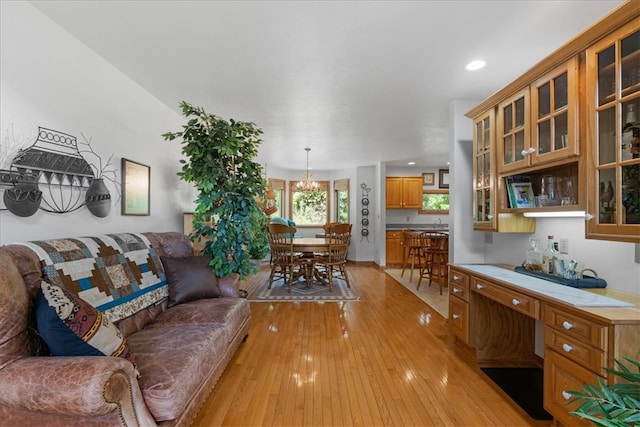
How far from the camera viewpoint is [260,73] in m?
2.59

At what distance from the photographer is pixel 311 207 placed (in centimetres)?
801

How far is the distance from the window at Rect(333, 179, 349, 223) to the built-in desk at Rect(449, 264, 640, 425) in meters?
5.00

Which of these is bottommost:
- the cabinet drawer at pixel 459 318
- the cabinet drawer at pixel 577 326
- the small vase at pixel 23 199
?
the cabinet drawer at pixel 459 318

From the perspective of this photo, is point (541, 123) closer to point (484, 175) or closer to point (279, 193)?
point (484, 175)

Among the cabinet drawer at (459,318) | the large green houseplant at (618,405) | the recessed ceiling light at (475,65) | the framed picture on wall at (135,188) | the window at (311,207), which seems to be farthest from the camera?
the window at (311,207)

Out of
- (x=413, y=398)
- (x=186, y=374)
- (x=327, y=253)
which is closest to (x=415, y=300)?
(x=327, y=253)

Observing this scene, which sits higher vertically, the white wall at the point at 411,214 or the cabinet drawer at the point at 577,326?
the white wall at the point at 411,214

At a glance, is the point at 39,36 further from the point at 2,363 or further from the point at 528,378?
the point at 528,378

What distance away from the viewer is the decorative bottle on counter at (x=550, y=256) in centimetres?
211

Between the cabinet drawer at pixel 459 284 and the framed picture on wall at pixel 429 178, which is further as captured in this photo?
the framed picture on wall at pixel 429 178

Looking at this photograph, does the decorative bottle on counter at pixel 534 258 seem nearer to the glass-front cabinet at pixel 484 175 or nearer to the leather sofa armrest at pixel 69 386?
the glass-front cabinet at pixel 484 175

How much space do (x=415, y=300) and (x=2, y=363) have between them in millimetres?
4098

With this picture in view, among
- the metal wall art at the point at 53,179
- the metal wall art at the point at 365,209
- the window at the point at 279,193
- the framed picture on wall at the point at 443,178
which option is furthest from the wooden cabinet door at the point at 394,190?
the metal wall art at the point at 53,179

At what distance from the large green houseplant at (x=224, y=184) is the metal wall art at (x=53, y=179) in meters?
0.74
